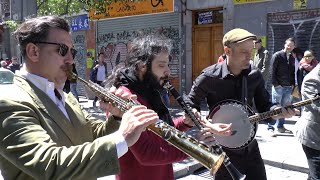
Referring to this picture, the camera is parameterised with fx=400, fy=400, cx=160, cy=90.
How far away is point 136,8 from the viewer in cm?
1353

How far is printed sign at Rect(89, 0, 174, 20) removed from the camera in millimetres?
Answer: 12484

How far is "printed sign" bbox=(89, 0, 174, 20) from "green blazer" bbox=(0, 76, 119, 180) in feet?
33.8

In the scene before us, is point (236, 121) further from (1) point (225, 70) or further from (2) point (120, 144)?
(2) point (120, 144)

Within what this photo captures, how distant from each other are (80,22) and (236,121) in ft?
44.5

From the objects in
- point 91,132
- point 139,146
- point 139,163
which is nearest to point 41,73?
point 91,132

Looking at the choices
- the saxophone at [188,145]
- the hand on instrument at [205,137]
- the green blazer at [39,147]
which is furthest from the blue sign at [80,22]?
the green blazer at [39,147]

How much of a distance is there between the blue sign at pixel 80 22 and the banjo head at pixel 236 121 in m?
13.1

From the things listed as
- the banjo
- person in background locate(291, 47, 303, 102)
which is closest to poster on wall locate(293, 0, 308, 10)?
person in background locate(291, 47, 303, 102)

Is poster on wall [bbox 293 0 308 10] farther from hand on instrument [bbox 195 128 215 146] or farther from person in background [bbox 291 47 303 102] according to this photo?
hand on instrument [bbox 195 128 215 146]

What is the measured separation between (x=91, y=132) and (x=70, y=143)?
380 millimetres

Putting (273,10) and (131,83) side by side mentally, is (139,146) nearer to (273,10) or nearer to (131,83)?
(131,83)

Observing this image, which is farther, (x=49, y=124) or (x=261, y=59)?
(x=261, y=59)

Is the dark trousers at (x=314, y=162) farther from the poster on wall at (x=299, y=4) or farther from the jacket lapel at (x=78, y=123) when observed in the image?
the poster on wall at (x=299, y=4)

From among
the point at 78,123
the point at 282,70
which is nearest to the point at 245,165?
the point at 78,123
